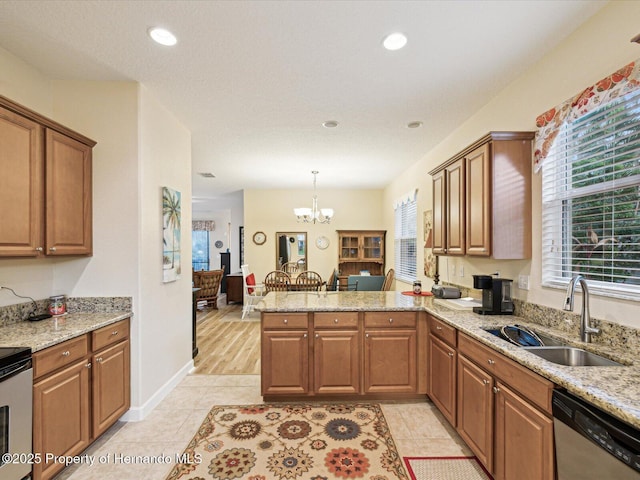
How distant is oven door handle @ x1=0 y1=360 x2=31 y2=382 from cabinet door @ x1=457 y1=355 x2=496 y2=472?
8.34 feet

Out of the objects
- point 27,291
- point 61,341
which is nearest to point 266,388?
point 61,341

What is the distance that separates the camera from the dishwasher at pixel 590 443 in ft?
3.30

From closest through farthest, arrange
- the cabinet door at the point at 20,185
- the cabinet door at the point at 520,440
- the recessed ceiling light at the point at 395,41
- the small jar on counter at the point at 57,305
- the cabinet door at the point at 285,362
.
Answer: the cabinet door at the point at 520,440, the cabinet door at the point at 20,185, the recessed ceiling light at the point at 395,41, the small jar on counter at the point at 57,305, the cabinet door at the point at 285,362

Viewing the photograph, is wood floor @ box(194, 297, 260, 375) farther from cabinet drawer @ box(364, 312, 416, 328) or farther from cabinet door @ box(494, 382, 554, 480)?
cabinet door @ box(494, 382, 554, 480)

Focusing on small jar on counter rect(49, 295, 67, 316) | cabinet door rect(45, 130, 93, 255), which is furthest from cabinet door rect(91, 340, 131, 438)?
cabinet door rect(45, 130, 93, 255)

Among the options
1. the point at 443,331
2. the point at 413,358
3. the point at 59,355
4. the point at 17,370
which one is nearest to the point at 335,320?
the point at 413,358

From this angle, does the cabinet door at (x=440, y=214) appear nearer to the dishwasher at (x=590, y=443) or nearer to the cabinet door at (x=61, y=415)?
the dishwasher at (x=590, y=443)

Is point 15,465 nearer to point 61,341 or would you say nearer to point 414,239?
point 61,341

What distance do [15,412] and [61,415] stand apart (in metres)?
0.35

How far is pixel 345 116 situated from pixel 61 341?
2935 mm

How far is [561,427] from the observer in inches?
50.2

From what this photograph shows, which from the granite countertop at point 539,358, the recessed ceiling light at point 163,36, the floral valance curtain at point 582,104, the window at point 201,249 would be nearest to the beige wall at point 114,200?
the recessed ceiling light at point 163,36

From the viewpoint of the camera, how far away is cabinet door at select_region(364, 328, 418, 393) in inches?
110

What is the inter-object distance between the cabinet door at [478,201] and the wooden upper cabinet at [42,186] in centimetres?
312
